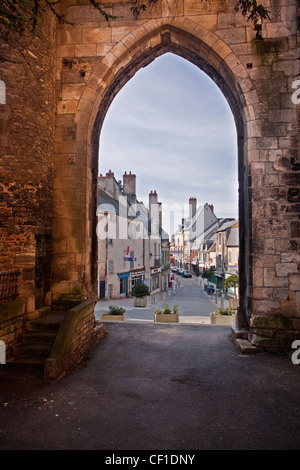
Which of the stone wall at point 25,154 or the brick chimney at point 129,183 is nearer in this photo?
the stone wall at point 25,154

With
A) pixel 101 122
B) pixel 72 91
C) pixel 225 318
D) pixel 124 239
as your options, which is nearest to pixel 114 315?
pixel 225 318

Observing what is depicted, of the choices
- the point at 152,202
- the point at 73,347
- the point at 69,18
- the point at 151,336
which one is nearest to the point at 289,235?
the point at 151,336

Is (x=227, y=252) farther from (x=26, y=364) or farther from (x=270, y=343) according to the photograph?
(x=26, y=364)

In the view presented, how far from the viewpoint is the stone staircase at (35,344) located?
4.77 m

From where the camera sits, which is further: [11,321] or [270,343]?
[270,343]

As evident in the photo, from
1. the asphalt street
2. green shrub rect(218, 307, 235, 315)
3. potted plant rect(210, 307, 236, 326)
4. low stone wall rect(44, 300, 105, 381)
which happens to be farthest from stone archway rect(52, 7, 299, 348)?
green shrub rect(218, 307, 235, 315)

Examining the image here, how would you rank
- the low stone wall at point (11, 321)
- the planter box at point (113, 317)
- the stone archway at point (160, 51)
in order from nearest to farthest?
the low stone wall at point (11, 321), the stone archway at point (160, 51), the planter box at point (113, 317)

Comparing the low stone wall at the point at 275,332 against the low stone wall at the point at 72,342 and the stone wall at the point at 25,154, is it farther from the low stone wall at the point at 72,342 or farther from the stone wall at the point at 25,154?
the stone wall at the point at 25,154

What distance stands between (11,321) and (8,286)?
63 cm

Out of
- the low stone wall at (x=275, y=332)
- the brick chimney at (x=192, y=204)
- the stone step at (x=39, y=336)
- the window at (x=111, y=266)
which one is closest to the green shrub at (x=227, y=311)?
the low stone wall at (x=275, y=332)

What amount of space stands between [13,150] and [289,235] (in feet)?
18.6

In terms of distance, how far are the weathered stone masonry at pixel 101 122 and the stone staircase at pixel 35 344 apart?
0.69 meters

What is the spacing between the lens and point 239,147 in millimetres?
6664
